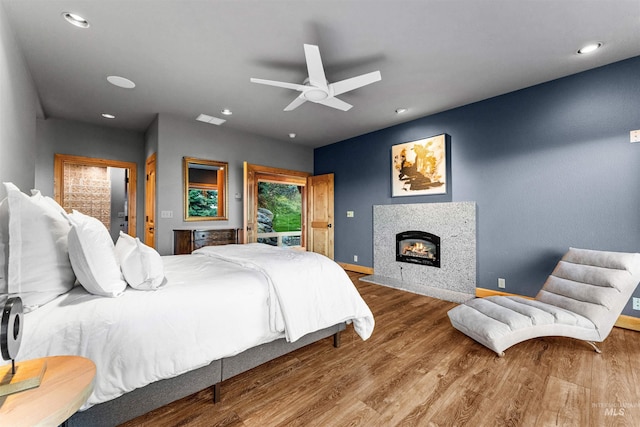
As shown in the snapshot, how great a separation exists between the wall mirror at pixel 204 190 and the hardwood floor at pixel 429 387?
3.24 metres

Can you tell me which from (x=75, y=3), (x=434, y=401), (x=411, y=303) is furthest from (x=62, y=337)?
(x=411, y=303)

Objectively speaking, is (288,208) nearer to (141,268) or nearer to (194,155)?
(194,155)

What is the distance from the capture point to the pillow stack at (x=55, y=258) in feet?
4.00

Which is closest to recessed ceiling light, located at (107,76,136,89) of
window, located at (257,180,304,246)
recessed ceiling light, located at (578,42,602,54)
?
recessed ceiling light, located at (578,42,602,54)

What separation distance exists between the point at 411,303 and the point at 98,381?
10.6ft

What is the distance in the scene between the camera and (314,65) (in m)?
2.30

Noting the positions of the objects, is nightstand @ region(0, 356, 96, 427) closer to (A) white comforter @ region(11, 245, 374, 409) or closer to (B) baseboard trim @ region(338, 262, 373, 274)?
(A) white comforter @ region(11, 245, 374, 409)

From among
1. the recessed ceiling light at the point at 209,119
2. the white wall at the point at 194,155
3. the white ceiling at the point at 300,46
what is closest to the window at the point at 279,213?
the white wall at the point at 194,155

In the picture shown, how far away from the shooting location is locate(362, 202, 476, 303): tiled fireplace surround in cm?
388

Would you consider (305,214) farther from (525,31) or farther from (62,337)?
(62,337)

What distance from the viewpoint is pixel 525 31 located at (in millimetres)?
2361

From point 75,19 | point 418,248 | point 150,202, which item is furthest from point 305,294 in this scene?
point 150,202

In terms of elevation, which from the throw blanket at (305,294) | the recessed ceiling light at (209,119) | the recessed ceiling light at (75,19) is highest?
the recessed ceiling light at (75,19)

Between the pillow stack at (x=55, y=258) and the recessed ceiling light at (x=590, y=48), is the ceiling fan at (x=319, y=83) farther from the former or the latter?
the recessed ceiling light at (x=590, y=48)
